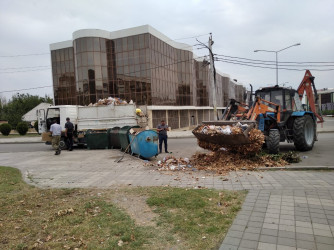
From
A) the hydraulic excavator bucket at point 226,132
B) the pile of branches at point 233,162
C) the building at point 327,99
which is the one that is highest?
the building at point 327,99

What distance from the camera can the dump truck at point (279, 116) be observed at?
8852 mm

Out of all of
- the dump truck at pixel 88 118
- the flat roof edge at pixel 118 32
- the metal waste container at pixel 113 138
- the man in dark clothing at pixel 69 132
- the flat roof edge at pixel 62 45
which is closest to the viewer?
the metal waste container at pixel 113 138

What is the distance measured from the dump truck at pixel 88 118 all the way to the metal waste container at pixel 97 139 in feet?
1.98

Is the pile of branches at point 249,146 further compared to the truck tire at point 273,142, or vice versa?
the truck tire at point 273,142

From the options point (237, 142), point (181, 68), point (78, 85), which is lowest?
point (237, 142)

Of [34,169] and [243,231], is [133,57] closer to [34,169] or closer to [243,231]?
[34,169]

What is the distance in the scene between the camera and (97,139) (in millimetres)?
14156

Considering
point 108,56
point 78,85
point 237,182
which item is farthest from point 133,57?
point 237,182

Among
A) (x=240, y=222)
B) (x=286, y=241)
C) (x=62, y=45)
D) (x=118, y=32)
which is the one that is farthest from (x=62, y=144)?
(x=62, y=45)

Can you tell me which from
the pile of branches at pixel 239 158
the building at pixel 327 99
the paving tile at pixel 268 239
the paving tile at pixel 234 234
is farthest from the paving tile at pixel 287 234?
the building at pixel 327 99

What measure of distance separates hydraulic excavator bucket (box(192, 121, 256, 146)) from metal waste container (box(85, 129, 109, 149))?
291 inches

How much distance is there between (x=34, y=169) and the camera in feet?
29.5

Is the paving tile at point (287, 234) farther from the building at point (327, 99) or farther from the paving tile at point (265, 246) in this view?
the building at point (327, 99)

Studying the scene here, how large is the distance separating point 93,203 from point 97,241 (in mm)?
1580
